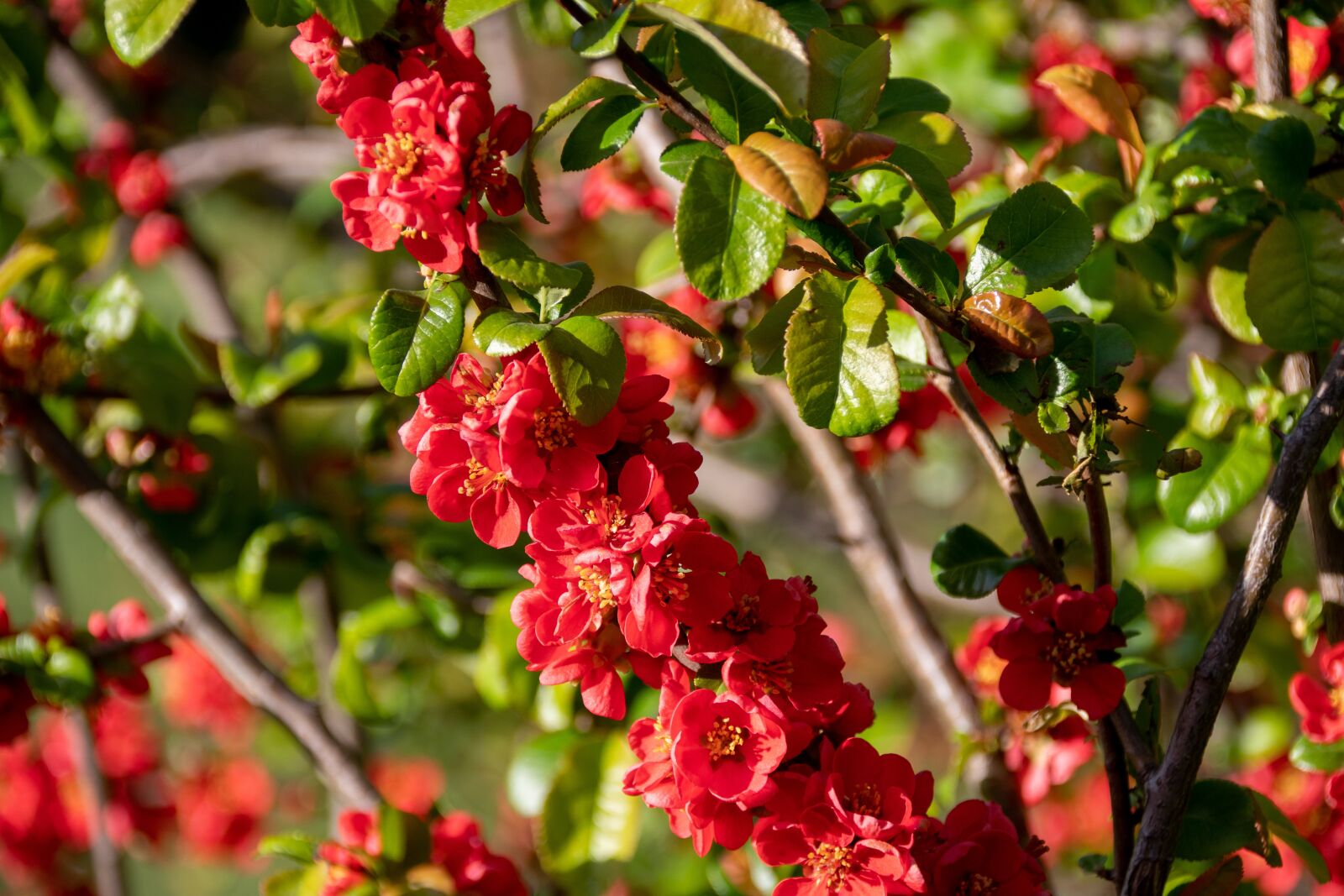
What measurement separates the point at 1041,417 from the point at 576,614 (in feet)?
0.85

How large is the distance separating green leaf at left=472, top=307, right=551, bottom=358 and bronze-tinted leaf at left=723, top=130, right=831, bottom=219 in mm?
124

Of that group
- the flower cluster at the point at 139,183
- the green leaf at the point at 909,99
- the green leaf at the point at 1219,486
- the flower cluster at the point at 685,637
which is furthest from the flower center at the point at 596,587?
the flower cluster at the point at 139,183

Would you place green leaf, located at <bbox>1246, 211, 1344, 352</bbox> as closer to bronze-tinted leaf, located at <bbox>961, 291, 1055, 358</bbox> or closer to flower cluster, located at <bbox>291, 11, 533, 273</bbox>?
bronze-tinted leaf, located at <bbox>961, 291, 1055, 358</bbox>

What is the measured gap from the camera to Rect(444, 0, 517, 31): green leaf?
21.0 inches

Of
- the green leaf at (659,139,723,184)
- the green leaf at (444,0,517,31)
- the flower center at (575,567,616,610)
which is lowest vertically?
the flower center at (575,567,616,610)

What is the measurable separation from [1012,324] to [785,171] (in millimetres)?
140

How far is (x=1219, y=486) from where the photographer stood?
0.79 m

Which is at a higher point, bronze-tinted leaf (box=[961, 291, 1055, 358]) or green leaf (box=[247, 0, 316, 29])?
green leaf (box=[247, 0, 316, 29])

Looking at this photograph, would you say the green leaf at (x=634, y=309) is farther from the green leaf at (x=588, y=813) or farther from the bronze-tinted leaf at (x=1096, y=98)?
the green leaf at (x=588, y=813)

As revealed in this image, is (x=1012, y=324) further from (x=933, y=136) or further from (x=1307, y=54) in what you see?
(x=1307, y=54)

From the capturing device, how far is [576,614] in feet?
1.96

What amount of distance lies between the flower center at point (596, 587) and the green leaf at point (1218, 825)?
373 mm

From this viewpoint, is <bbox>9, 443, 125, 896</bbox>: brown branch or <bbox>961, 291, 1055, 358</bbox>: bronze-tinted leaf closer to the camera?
<bbox>961, 291, 1055, 358</bbox>: bronze-tinted leaf

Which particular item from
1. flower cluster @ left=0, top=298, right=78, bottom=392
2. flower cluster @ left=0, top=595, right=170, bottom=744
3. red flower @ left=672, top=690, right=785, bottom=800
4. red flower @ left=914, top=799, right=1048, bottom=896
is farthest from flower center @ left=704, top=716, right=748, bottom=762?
flower cluster @ left=0, top=298, right=78, bottom=392
